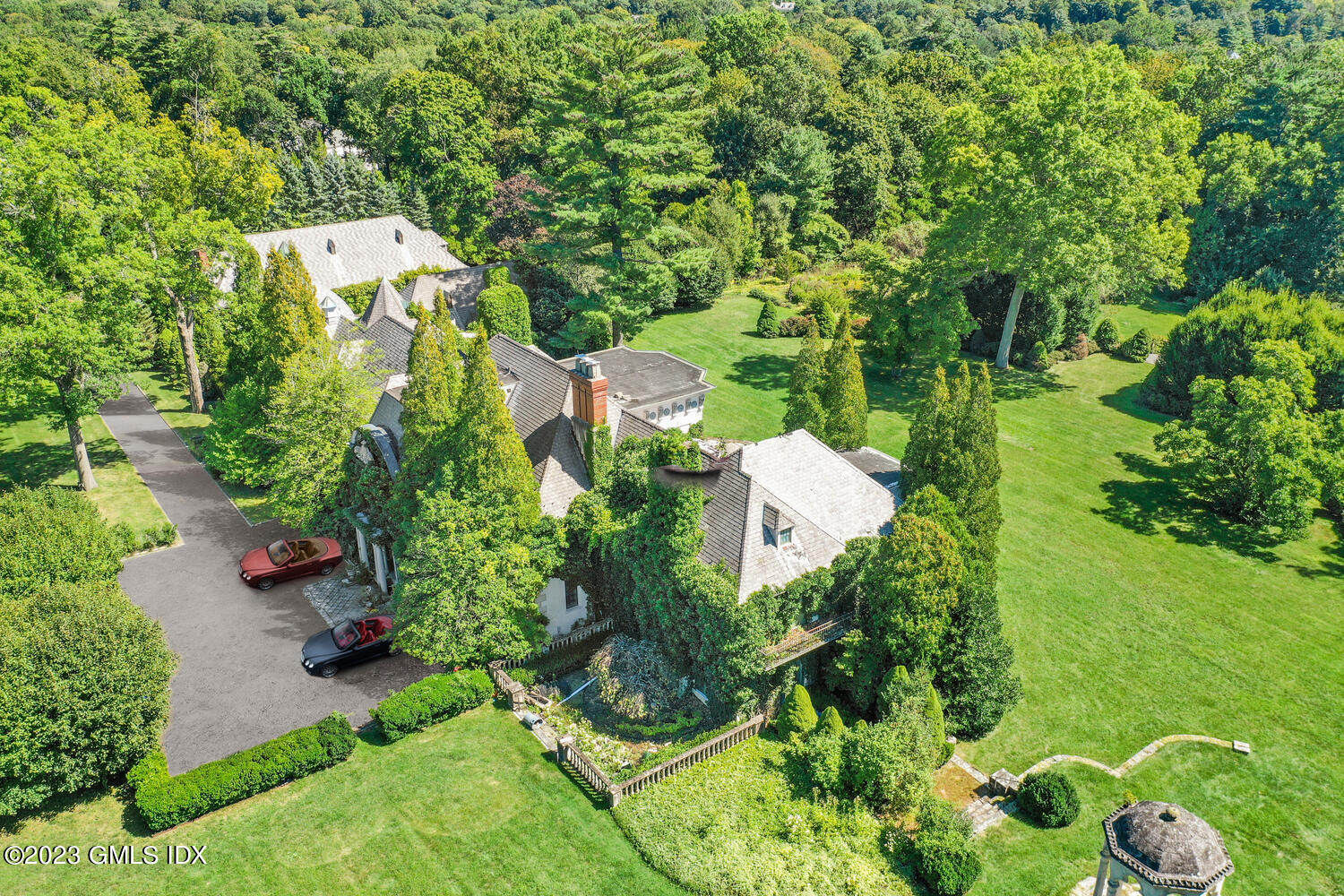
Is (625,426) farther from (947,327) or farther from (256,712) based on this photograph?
(947,327)

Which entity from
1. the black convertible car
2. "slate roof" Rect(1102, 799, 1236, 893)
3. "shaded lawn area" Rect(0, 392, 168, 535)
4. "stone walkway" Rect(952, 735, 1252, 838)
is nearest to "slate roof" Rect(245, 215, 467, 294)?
"shaded lawn area" Rect(0, 392, 168, 535)

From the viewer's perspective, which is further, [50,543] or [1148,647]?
[1148,647]

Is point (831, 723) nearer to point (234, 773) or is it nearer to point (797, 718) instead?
point (797, 718)

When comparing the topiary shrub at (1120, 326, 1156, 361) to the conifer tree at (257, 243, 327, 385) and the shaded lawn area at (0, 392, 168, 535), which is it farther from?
the shaded lawn area at (0, 392, 168, 535)

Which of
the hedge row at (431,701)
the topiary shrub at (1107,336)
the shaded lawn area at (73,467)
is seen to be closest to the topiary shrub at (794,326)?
the topiary shrub at (1107,336)

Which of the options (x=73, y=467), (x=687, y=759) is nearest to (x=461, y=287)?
(x=73, y=467)

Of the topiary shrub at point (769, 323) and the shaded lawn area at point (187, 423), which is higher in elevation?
the topiary shrub at point (769, 323)

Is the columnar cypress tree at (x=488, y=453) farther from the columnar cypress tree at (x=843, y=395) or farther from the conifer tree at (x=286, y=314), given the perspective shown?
the columnar cypress tree at (x=843, y=395)
